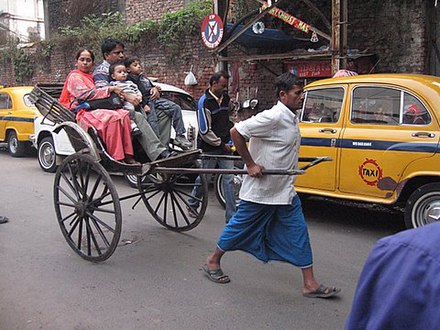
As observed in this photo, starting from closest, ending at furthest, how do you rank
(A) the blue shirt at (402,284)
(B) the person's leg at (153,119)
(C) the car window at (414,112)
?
1. (A) the blue shirt at (402,284)
2. (C) the car window at (414,112)
3. (B) the person's leg at (153,119)

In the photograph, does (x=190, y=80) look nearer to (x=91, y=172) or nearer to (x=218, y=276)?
(x=91, y=172)

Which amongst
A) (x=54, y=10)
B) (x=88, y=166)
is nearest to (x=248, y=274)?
(x=88, y=166)

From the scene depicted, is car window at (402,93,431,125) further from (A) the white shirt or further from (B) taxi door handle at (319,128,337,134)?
(A) the white shirt

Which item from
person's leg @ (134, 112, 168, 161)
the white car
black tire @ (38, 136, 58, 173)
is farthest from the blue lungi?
black tire @ (38, 136, 58, 173)

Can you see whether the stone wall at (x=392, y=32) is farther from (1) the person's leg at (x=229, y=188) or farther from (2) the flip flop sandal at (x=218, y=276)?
(2) the flip flop sandal at (x=218, y=276)

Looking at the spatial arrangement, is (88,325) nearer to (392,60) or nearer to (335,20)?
(335,20)

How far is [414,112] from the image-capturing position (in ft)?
17.4

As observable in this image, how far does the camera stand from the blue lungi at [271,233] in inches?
155

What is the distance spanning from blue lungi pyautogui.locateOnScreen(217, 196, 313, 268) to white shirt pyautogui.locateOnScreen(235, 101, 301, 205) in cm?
10

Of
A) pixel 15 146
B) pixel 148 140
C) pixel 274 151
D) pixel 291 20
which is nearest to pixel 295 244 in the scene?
pixel 274 151

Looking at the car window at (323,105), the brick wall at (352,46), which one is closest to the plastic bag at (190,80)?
the brick wall at (352,46)

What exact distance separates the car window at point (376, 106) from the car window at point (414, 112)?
0.08 m

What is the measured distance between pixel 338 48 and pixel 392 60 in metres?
2.27

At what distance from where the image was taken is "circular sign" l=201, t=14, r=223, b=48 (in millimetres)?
9703
